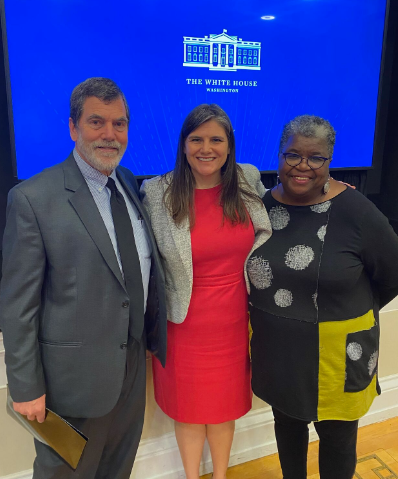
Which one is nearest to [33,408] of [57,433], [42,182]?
[57,433]

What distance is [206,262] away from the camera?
1.41 meters

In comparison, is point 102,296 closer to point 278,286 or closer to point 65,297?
point 65,297

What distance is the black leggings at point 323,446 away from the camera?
1451mm

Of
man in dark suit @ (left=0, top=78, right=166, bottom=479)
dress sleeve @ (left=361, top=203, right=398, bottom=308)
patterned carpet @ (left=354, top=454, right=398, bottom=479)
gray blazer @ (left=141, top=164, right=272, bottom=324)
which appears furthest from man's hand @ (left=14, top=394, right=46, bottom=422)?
patterned carpet @ (left=354, top=454, right=398, bottom=479)

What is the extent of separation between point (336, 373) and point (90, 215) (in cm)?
99

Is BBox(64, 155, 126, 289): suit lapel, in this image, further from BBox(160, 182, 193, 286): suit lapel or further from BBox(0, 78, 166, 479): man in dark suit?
BBox(160, 182, 193, 286): suit lapel

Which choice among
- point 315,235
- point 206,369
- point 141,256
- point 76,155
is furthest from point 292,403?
point 76,155

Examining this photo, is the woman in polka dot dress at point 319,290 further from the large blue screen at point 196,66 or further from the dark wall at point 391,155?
the dark wall at point 391,155

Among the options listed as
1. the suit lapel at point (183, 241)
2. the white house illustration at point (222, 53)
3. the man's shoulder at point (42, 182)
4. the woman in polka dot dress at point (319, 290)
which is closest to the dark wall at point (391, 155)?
the white house illustration at point (222, 53)

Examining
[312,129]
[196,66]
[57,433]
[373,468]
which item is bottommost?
[373,468]

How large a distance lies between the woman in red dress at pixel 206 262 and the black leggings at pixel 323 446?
0.64 ft

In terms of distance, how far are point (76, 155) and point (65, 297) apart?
0.42m

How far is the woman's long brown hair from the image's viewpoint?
1372 mm

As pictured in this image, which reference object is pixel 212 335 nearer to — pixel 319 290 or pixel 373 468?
pixel 319 290
